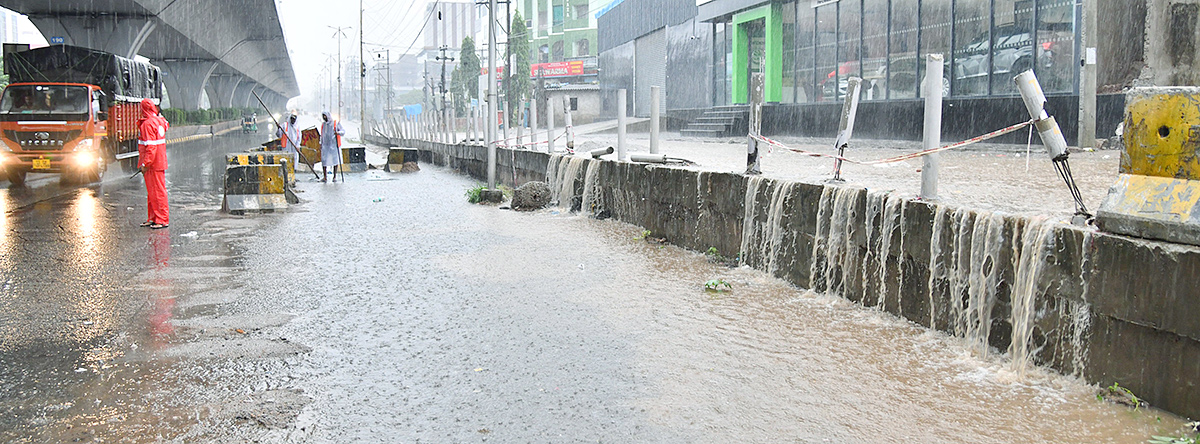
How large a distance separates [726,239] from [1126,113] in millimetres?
4908

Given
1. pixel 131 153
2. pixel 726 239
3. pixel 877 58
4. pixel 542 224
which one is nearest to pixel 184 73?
pixel 131 153

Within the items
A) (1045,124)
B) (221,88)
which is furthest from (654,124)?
(221,88)

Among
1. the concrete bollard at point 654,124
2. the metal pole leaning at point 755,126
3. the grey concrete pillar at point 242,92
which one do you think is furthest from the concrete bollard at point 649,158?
the grey concrete pillar at point 242,92

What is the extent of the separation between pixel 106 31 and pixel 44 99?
1751 cm

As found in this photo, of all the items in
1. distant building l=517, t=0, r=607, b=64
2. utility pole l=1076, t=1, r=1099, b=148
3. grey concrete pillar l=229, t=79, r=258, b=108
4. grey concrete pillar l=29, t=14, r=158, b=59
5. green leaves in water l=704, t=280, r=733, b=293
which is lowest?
green leaves in water l=704, t=280, r=733, b=293

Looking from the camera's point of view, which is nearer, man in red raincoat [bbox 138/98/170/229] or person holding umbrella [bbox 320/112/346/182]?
man in red raincoat [bbox 138/98/170/229]

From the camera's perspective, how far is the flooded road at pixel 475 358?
458 centimetres

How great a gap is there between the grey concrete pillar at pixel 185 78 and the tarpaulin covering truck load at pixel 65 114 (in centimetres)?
3746

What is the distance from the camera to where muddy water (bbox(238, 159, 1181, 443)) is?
4.59m

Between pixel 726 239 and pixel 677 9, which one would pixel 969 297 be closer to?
pixel 726 239

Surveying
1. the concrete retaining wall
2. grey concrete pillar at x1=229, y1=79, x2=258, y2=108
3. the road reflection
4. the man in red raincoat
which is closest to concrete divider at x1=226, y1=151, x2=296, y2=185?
the man in red raincoat

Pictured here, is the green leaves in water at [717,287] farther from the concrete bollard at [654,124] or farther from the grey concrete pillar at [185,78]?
the grey concrete pillar at [185,78]

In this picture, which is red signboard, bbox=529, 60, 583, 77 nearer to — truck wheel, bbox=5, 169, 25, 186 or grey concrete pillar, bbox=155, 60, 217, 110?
grey concrete pillar, bbox=155, 60, 217, 110

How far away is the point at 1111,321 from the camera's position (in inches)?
194
